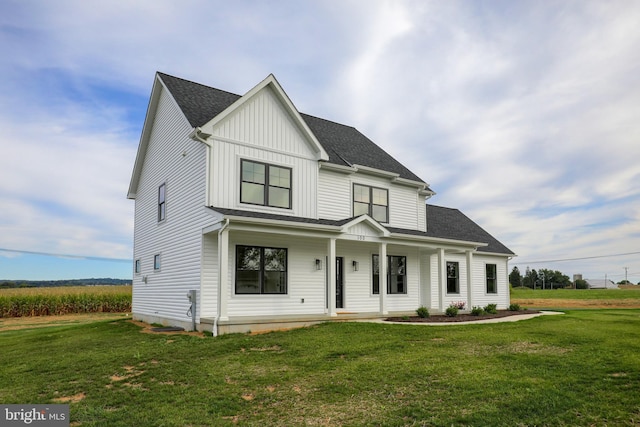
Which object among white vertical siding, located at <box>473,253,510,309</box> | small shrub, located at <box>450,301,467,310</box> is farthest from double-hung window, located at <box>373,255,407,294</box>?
white vertical siding, located at <box>473,253,510,309</box>

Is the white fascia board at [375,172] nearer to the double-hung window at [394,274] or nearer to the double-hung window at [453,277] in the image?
the double-hung window at [394,274]

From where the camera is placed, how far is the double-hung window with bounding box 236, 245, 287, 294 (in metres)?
14.5

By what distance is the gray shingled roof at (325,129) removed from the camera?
1586 centimetres

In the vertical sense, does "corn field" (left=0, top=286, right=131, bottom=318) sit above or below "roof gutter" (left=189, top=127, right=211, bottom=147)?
below

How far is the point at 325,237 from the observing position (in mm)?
15273

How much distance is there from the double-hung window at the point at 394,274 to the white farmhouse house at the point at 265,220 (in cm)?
6

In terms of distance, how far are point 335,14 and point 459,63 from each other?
17.7 ft

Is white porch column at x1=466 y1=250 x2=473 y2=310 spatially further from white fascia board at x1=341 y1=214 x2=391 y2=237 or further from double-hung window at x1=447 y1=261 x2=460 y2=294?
white fascia board at x1=341 y1=214 x2=391 y2=237

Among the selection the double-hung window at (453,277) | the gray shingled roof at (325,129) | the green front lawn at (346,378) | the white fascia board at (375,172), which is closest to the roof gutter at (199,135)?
the gray shingled roof at (325,129)

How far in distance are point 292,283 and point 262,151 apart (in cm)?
459

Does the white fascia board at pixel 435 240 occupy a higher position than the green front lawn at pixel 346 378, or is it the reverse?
the white fascia board at pixel 435 240

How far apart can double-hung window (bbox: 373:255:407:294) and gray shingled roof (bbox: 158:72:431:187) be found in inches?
145

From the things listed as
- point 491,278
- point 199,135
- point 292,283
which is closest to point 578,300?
point 491,278

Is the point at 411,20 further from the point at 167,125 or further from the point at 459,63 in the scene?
the point at 167,125
